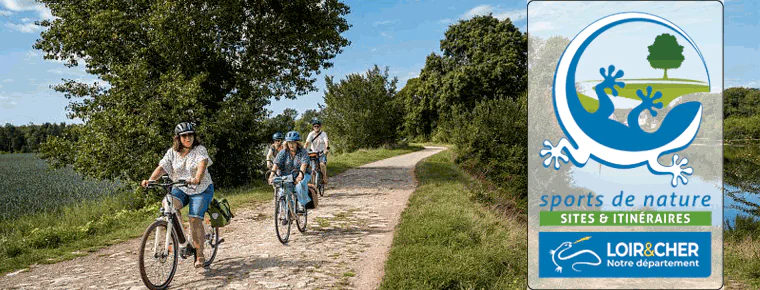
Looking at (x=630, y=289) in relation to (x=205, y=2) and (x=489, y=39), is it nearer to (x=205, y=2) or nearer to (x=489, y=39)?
(x=205, y=2)

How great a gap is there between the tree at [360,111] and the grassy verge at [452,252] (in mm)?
25617

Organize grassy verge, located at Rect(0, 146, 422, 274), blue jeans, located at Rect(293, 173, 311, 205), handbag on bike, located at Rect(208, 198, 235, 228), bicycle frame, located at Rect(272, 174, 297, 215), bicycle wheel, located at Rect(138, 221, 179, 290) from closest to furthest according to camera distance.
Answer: bicycle wheel, located at Rect(138, 221, 179, 290) → handbag on bike, located at Rect(208, 198, 235, 228) → grassy verge, located at Rect(0, 146, 422, 274) → bicycle frame, located at Rect(272, 174, 297, 215) → blue jeans, located at Rect(293, 173, 311, 205)

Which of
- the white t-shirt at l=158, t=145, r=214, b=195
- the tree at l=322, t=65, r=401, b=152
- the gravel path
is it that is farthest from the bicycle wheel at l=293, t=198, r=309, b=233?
the tree at l=322, t=65, r=401, b=152

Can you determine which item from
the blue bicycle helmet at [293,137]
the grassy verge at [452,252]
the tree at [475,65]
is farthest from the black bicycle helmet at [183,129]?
the tree at [475,65]

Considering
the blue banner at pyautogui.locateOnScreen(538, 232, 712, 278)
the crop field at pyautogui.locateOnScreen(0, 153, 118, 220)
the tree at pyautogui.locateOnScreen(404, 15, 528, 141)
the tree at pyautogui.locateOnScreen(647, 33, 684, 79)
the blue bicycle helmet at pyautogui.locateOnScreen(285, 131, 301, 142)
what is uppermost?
the tree at pyautogui.locateOnScreen(404, 15, 528, 141)

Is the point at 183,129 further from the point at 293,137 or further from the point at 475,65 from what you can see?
the point at 475,65

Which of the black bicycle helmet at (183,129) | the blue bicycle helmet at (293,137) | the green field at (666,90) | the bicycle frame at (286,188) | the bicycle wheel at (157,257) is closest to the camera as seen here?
the green field at (666,90)

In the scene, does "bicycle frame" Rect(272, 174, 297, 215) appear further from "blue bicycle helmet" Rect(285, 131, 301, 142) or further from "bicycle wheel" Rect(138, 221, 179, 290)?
"bicycle wheel" Rect(138, 221, 179, 290)

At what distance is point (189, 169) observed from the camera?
18.3 feet

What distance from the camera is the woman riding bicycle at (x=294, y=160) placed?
784cm

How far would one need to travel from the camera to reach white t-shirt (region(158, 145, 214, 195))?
18.3ft

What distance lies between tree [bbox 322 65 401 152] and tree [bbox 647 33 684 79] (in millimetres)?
31739

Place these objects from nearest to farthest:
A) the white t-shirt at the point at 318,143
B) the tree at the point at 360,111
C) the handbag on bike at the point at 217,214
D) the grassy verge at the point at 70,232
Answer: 1. the handbag on bike at the point at 217,214
2. the grassy verge at the point at 70,232
3. the white t-shirt at the point at 318,143
4. the tree at the point at 360,111

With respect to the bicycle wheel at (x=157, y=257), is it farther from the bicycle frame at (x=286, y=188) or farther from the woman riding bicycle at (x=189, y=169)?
the bicycle frame at (x=286, y=188)
